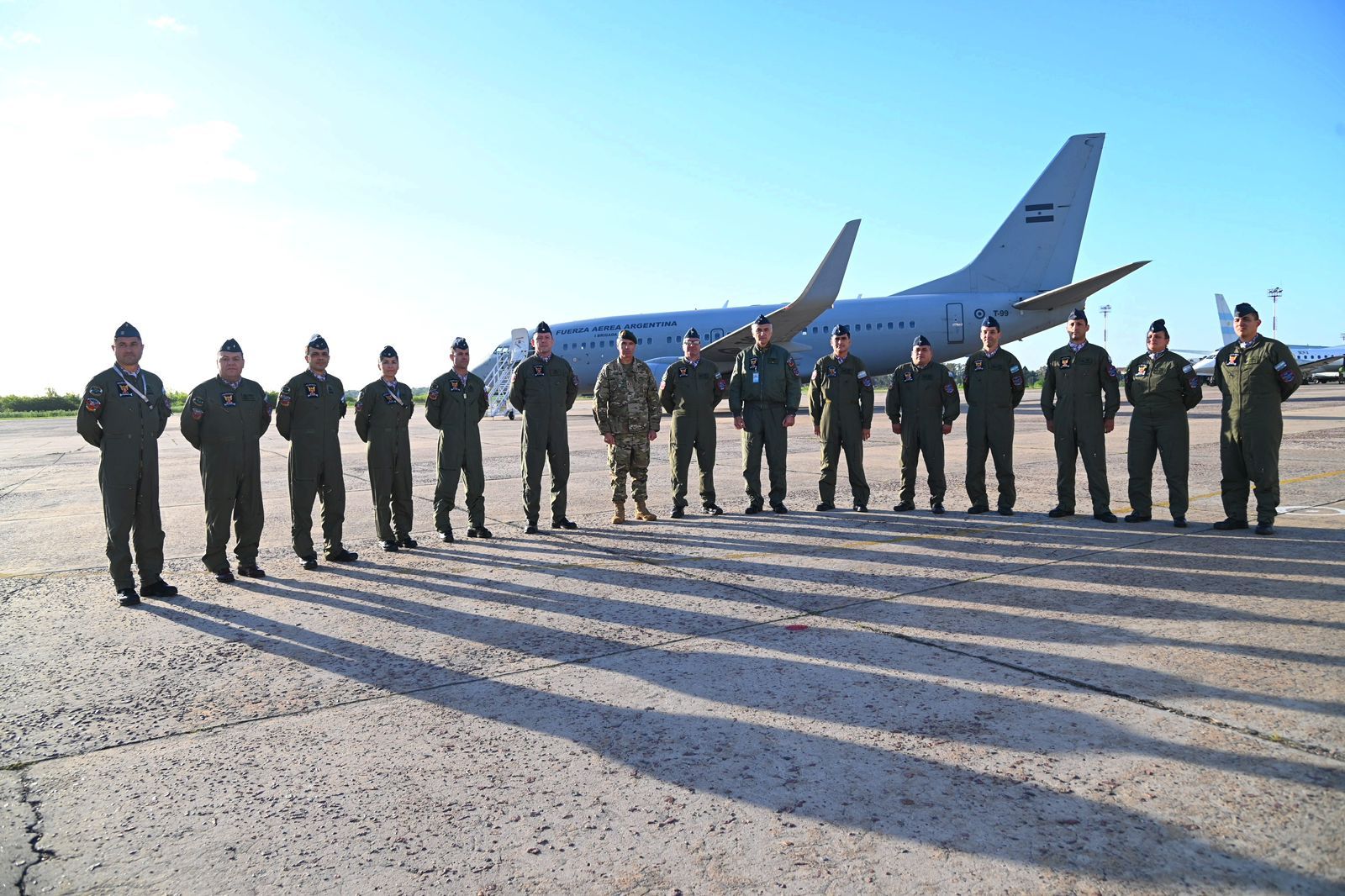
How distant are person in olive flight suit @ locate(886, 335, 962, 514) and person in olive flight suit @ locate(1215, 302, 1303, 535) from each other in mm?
2225

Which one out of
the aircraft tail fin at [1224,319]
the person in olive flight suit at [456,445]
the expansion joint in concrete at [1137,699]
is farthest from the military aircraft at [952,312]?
the aircraft tail fin at [1224,319]

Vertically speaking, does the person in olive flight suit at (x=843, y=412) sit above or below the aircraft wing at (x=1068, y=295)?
below

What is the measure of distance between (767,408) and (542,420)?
2249 mm

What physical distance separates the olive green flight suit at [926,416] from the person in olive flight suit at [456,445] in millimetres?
4026

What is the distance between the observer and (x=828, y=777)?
2.44m

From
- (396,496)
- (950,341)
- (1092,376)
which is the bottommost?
(396,496)

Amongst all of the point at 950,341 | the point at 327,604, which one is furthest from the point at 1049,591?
the point at 950,341

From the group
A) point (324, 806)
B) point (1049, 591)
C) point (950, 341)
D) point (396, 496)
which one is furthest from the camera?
point (950, 341)

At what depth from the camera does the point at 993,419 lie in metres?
7.55

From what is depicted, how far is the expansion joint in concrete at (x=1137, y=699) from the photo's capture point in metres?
2.54

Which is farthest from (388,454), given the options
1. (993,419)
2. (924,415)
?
(993,419)

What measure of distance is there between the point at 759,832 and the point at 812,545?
4.07m

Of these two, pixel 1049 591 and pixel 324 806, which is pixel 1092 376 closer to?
pixel 1049 591

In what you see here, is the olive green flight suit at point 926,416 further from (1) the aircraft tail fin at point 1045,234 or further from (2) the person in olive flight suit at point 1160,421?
(1) the aircraft tail fin at point 1045,234
